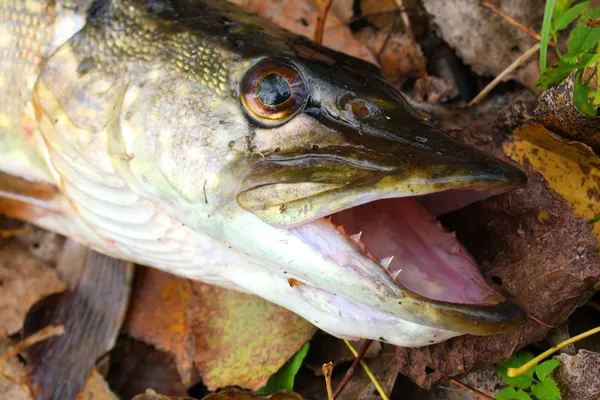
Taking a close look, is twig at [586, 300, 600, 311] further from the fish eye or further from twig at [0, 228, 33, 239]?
twig at [0, 228, 33, 239]

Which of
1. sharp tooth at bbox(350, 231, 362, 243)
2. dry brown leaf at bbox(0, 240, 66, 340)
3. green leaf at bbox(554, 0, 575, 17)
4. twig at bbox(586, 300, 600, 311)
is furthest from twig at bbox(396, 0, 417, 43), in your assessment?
dry brown leaf at bbox(0, 240, 66, 340)

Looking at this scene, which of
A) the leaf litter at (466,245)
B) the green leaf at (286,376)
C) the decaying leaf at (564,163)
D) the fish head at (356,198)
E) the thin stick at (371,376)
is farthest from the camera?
the green leaf at (286,376)

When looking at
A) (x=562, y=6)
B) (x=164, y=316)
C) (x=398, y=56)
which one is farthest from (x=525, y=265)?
(x=164, y=316)

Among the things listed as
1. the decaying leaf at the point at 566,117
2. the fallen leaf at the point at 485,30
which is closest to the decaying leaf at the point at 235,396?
the decaying leaf at the point at 566,117

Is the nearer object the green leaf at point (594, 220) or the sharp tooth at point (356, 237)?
the sharp tooth at point (356, 237)

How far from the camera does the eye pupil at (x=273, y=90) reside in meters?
1.63

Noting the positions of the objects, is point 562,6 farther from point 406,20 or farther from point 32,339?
point 32,339

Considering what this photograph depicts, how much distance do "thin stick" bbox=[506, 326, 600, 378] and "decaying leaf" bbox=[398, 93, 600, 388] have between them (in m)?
0.05

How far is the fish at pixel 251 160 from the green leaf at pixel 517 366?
35 centimetres

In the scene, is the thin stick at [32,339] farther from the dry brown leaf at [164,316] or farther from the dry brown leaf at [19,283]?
the dry brown leaf at [164,316]

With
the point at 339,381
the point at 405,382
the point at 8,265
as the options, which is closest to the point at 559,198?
the point at 405,382

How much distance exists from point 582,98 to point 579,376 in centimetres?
83

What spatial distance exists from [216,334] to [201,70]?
1.09 metres

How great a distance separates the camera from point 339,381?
2270 mm
